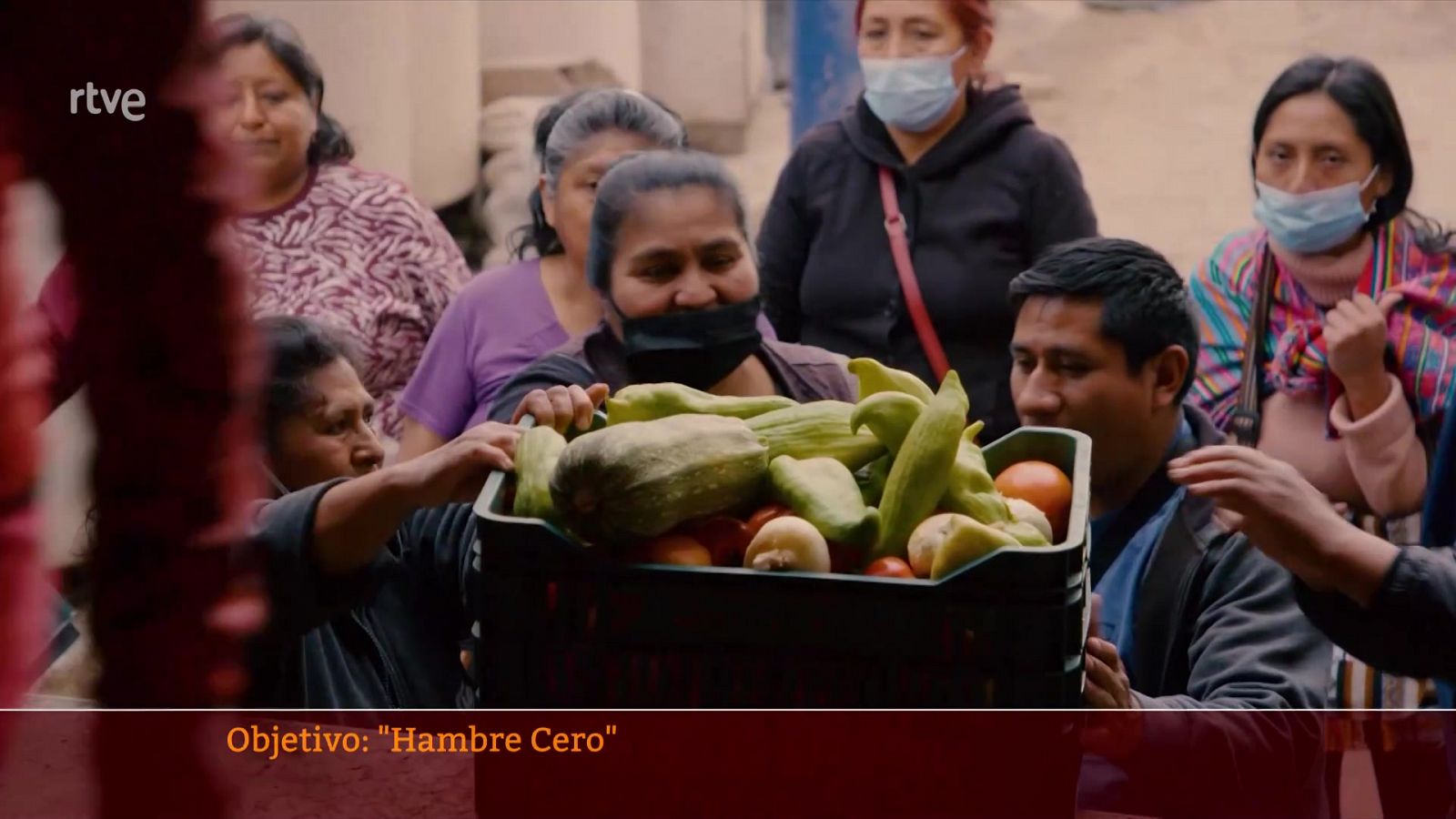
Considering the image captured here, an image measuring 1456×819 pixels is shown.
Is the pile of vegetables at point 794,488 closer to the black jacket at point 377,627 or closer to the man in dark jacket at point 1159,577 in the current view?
the man in dark jacket at point 1159,577

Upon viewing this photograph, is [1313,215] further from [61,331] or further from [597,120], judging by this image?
[61,331]

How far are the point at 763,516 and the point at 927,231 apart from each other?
3.25ft

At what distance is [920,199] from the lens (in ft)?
7.34

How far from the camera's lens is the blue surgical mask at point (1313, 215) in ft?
6.76

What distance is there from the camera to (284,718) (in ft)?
5.84

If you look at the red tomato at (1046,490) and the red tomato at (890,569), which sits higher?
the red tomato at (1046,490)

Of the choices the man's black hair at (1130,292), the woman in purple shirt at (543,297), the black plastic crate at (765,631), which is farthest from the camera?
the woman in purple shirt at (543,297)

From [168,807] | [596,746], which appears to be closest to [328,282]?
[168,807]

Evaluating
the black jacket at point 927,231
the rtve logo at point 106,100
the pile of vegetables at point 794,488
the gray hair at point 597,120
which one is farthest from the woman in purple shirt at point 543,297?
the pile of vegetables at point 794,488

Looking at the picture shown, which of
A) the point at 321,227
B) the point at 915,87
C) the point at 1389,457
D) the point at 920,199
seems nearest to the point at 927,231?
the point at 920,199

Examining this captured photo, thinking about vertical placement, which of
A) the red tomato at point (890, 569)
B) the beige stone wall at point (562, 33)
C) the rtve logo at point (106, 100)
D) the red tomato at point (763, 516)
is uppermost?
the beige stone wall at point (562, 33)

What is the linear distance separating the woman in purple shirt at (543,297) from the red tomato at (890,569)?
928 millimetres

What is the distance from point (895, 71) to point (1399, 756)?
0.98 meters

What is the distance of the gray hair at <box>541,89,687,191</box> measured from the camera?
220cm
